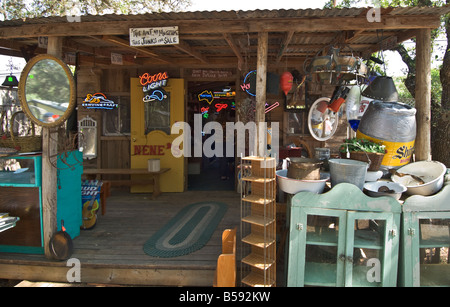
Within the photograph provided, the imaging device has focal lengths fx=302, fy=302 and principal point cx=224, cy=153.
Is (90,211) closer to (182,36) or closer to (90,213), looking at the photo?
(90,213)

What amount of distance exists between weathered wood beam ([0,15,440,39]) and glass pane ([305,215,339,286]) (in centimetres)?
249

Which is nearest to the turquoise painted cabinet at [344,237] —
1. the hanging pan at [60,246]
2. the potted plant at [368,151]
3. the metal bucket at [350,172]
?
the metal bucket at [350,172]

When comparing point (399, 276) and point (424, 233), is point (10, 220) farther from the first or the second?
point (424, 233)

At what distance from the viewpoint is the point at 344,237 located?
3.18 meters

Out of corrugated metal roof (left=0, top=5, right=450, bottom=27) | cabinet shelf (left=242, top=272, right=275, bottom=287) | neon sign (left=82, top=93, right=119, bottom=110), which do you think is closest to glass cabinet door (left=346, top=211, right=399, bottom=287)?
cabinet shelf (left=242, top=272, right=275, bottom=287)

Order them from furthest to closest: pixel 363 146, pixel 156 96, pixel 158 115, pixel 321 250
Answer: pixel 158 115
pixel 156 96
pixel 363 146
pixel 321 250

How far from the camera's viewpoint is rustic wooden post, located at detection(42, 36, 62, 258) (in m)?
4.01

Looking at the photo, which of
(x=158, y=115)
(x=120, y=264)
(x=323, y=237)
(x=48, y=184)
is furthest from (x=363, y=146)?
(x=158, y=115)

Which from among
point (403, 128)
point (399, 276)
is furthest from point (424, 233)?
point (403, 128)

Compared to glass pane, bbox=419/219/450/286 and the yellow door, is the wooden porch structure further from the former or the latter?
the yellow door

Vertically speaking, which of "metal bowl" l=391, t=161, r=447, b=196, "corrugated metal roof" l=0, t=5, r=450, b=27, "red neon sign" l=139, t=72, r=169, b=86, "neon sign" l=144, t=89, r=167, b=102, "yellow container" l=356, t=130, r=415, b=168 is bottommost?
"metal bowl" l=391, t=161, r=447, b=196

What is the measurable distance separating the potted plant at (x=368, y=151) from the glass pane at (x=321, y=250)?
0.87m

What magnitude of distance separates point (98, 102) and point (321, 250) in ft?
19.4

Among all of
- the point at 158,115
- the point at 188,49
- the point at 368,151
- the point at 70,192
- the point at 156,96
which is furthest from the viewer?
the point at 158,115
